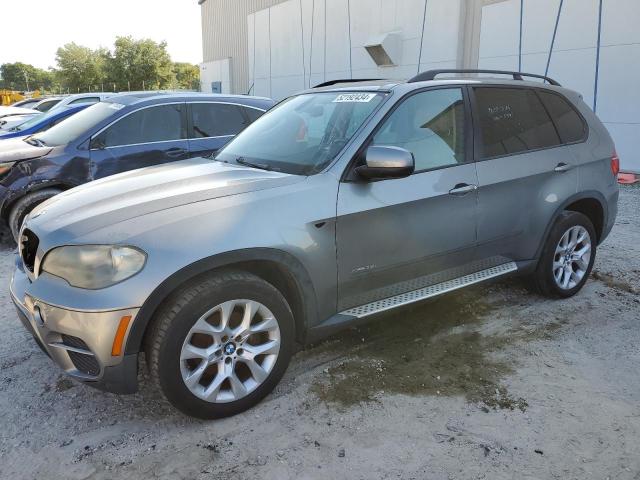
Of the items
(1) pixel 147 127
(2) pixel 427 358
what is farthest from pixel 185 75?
(2) pixel 427 358

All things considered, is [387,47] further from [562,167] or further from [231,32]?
[231,32]

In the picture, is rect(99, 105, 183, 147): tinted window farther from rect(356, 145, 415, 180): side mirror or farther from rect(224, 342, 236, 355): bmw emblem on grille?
rect(224, 342, 236, 355): bmw emblem on grille

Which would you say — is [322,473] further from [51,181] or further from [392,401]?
[51,181]

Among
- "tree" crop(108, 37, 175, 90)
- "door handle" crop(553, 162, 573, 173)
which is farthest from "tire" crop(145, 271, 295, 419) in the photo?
"tree" crop(108, 37, 175, 90)

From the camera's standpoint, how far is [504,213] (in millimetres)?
3664

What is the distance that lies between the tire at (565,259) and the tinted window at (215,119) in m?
4.01

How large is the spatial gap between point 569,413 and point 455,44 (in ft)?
45.3

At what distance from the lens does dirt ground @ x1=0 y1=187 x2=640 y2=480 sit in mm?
2420

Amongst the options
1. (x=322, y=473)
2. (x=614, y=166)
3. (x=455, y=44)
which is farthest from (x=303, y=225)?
(x=455, y=44)

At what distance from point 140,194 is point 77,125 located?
396cm

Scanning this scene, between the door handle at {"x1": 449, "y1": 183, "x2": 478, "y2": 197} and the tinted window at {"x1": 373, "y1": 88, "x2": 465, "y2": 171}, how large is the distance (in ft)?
0.55

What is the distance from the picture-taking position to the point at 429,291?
3.36 meters

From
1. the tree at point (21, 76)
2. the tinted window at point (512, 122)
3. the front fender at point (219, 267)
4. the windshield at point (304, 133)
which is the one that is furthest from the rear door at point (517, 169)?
the tree at point (21, 76)

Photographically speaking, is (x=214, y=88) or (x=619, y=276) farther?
(x=214, y=88)
